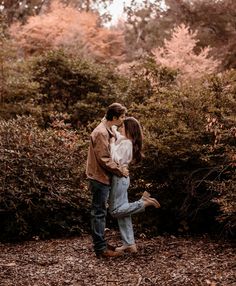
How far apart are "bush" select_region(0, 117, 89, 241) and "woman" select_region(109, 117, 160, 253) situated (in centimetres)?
172

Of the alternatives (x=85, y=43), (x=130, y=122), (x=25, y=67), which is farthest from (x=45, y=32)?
(x=130, y=122)

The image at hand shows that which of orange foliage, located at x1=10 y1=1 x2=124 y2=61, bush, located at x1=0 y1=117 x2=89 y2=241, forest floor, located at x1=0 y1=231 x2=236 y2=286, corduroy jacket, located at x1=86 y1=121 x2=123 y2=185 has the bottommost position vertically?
forest floor, located at x1=0 y1=231 x2=236 y2=286

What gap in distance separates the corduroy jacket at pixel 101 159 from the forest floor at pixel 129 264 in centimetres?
97

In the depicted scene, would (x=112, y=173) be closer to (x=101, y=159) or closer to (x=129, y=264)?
(x=101, y=159)

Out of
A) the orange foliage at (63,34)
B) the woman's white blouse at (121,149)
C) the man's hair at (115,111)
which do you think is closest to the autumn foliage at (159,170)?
the woman's white blouse at (121,149)

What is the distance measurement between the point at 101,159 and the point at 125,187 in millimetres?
510

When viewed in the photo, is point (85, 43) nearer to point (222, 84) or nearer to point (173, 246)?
point (222, 84)

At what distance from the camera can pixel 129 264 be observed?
5.20m

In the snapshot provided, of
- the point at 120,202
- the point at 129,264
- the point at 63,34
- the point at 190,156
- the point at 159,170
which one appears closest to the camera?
the point at 129,264

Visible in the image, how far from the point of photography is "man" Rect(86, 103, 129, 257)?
523 cm

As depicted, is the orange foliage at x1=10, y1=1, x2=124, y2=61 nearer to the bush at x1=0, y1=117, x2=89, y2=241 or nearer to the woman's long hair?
the bush at x1=0, y1=117, x2=89, y2=241

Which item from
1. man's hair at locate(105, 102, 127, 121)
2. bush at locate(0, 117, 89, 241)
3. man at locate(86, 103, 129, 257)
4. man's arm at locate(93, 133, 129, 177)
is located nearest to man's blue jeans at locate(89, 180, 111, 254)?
man at locate(86, 103, 129, 257)

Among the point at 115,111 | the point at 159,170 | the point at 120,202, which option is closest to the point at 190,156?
the point at 159,170

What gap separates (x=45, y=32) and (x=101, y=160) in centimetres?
2089
